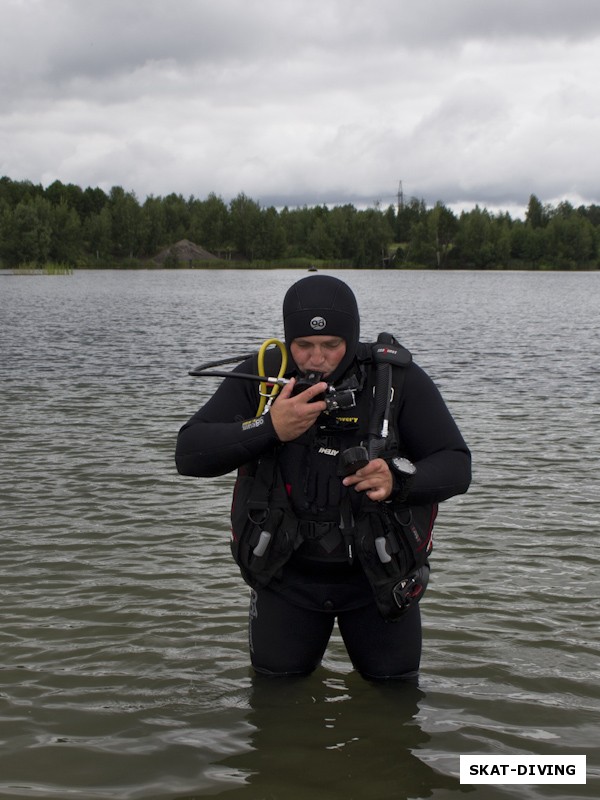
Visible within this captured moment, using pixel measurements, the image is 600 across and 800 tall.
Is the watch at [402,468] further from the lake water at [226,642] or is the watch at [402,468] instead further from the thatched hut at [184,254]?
the thatched hut at [184,254]

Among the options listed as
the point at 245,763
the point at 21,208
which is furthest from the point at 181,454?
the point at 21,208

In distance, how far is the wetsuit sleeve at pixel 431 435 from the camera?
4.49 m

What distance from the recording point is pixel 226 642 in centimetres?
632

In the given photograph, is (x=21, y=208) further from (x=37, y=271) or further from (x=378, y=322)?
(x=378, y=322)

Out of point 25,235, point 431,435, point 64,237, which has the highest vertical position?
point 64,237

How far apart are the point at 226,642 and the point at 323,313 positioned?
9.45 feet

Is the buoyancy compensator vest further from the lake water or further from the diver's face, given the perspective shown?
the lake water

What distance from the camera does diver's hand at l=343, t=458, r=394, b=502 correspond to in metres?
4.20

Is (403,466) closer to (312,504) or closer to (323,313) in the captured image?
(312,504)

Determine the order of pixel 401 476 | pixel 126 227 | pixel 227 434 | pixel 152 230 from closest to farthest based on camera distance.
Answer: pixel 401 476, pixel 227 434, pixel 126 227, pixel 152 230

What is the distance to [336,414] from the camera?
4570mm

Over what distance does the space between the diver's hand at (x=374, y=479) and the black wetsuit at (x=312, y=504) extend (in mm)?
175

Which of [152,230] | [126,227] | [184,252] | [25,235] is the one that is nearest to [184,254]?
[184,252]

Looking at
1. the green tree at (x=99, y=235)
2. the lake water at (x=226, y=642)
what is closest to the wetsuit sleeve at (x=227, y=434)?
the lake water at (x=226, y=642)
